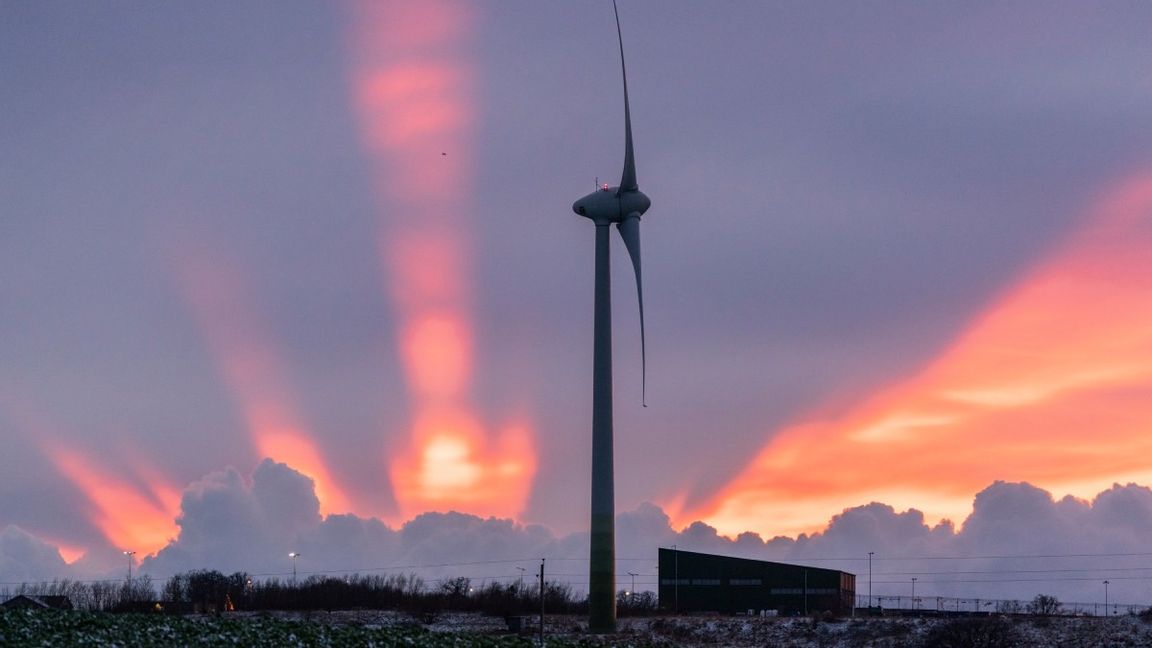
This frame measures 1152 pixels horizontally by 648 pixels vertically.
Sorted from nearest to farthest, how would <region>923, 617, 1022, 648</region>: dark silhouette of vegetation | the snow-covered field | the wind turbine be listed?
the snow-covered field < the wind turbine < <region>923, 617, 1022, 648</region>: dark silhouette of vegetation

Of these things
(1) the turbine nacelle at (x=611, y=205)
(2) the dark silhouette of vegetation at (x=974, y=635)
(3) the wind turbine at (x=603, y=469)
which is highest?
(1) the turbine nacelle at (x=611, y=205)

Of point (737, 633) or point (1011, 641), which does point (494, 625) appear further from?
point (1011, 641)

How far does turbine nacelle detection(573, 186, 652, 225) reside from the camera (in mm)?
116312

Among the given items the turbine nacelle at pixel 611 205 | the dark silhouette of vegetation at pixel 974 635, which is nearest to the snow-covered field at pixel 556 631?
the dark silhouette of vegetation at pixel 974 635

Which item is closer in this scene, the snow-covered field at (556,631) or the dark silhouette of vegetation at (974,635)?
the snow-covered field at (556,631)

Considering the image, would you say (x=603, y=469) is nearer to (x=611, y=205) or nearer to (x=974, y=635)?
(x=611, y=205)

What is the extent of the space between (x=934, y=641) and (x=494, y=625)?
5753 centimetres

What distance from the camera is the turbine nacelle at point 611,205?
4579 inches

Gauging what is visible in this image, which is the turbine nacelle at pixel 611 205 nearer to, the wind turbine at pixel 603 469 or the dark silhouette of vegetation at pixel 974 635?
the wind turbine at pixel 603 469

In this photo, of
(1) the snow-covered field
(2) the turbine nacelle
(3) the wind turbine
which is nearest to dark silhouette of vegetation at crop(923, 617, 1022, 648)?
(1) the snow-covered field

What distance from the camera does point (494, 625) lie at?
161 metres

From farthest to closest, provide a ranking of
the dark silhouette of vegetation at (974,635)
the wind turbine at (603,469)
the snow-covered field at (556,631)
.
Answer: the dark silhouette of vegetation at (974,635) → the wind turbine at (603,469) → the snow-covered field at (556,631)

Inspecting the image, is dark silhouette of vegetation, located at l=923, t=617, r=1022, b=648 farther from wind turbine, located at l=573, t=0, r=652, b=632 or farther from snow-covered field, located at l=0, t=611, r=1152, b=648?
wind turbine, located at l=573, t=0, r=652, b=632

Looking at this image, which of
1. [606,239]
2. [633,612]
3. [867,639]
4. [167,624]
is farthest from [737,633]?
[167,624]
